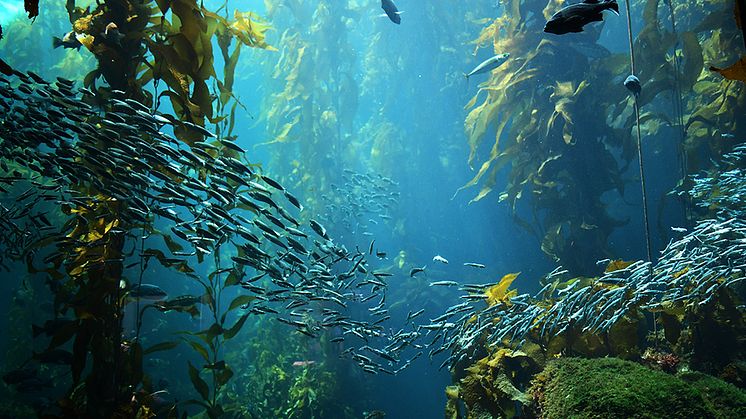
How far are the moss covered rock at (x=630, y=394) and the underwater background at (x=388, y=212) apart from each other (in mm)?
28

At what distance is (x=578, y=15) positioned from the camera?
294cm

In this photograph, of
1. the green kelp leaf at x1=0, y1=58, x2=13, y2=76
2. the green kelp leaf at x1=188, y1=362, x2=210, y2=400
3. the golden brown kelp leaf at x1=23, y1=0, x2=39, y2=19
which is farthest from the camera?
the green kelp leaf at x1=188, y1=362, x2=210, y2=400

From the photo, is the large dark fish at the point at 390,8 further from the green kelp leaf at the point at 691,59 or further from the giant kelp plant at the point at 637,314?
the green kelp leaf at the point at 691,59

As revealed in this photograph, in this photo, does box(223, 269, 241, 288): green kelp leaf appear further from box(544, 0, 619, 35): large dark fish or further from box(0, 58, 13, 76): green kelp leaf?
box(544, 0, 619, 35): large dark fish

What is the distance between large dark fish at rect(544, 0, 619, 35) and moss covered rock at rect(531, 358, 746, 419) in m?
3.27

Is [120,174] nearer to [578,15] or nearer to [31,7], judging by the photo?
[31,7]

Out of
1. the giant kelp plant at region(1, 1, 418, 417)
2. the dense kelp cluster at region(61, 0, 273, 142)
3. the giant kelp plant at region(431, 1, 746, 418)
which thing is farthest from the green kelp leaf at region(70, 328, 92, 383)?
the giant kelp plant at region(431, 1, 746, 418)

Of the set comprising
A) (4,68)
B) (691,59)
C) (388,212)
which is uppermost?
(388,212)

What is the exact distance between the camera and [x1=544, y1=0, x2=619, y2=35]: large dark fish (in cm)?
287

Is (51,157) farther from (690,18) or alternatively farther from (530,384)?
(690,18)

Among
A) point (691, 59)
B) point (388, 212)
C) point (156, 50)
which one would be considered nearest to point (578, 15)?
point (156, 50)

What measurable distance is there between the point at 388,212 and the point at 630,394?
62.3 feet

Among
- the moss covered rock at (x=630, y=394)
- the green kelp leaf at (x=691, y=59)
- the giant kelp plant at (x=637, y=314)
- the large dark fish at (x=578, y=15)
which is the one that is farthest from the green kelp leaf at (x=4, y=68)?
the green kelp leaf at (x=691, y=59)

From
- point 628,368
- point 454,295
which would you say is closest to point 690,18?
point 454,295
